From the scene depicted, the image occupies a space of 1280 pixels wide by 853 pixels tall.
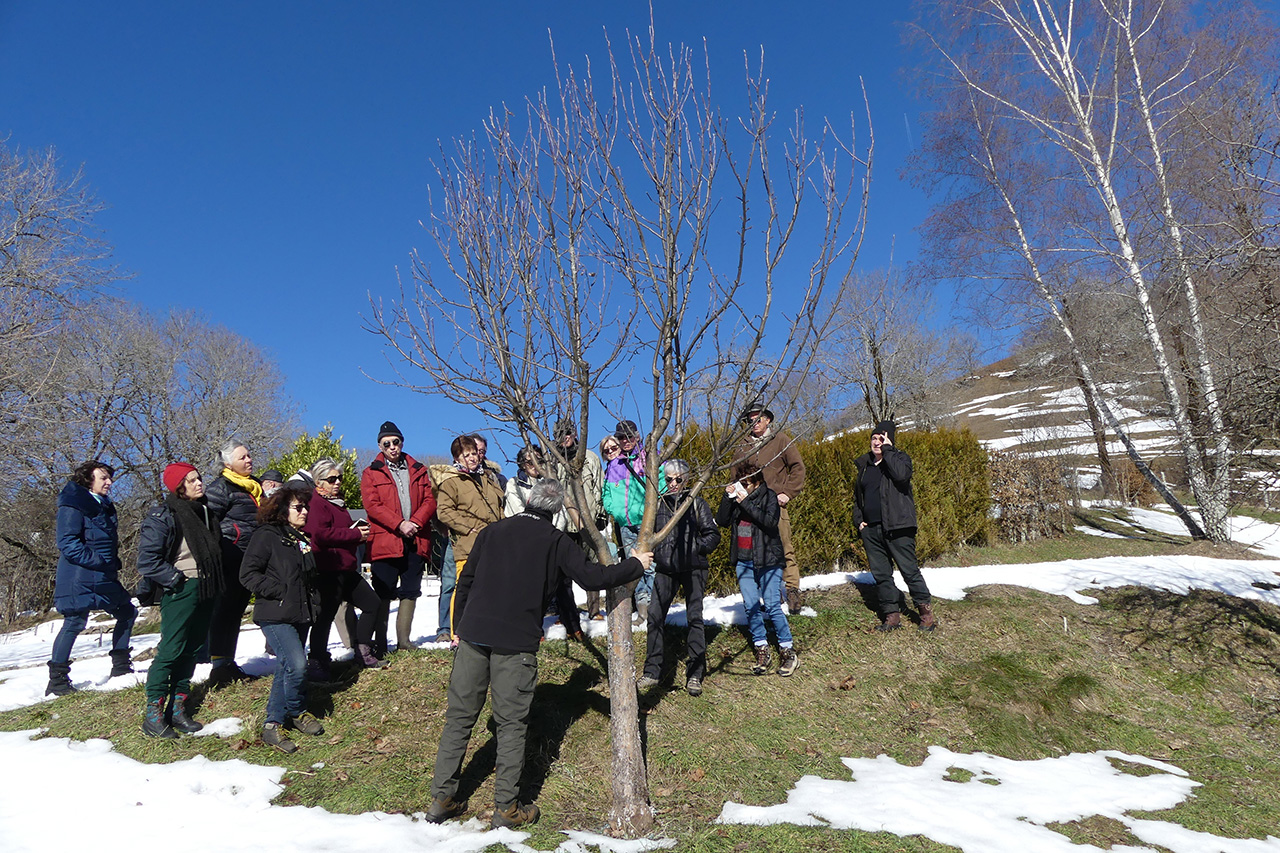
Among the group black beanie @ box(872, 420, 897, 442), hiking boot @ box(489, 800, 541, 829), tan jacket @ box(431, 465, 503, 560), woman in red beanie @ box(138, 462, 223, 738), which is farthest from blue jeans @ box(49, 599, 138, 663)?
black beanie @ box(872, 420, 897, 442)

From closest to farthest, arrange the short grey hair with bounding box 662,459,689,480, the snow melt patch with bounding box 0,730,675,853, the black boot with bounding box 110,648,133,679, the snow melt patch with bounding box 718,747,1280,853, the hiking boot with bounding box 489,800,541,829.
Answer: the snow melt patch with bounding box 0,730,675,853
the hiking boot with bounding box 489,800,541,829
the snow melt patch with bounding box 718,747,1280,853
the short grey hair with bounding box 662,459,689,480
the black boot with bounding box 110,648,133,679

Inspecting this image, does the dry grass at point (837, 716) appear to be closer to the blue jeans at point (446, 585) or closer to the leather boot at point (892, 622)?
the leather boot at point (892, 622)

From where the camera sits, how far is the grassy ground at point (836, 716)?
3.97m

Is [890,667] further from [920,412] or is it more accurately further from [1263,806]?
[920,412]

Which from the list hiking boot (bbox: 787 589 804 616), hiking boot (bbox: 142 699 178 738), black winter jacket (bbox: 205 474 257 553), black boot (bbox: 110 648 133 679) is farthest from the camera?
hiking boot (bbox: 787 589 804 616)

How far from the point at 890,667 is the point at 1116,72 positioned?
12.0 m

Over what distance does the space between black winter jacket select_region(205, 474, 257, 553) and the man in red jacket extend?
34.4 inches

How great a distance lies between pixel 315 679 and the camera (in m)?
5.28

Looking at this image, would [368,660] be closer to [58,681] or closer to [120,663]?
[120,663]

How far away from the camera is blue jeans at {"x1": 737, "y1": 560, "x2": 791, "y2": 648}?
17.8 ft

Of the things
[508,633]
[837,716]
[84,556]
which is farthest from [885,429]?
[84,556]

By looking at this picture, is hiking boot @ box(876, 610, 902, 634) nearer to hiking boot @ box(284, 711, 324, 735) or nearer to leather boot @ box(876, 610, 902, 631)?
leather boot @ box(876, 610, 902, 631)

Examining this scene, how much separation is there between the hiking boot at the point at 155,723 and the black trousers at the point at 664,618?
11.0 ft

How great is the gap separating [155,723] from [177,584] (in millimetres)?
929
